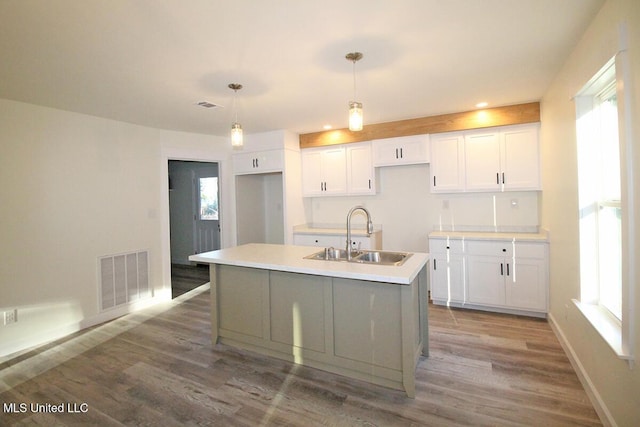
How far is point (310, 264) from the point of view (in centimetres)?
245

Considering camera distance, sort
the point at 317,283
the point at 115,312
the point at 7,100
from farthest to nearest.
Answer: the point at 115,312
the point at 7,100
the point at 317,283

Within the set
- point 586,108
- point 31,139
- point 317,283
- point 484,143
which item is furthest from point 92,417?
point 484,143

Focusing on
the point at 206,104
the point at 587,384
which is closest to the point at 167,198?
the point at 206,104

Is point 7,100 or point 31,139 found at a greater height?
point 7,100

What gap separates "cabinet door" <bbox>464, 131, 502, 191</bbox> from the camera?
3793 millimetres

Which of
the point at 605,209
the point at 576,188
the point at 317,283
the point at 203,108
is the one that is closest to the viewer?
the point at 605,209

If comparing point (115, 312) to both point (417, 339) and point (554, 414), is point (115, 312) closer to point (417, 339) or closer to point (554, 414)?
point (417, 339)

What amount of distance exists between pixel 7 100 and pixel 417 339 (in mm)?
4300

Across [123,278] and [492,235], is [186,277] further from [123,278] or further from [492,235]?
[492,235]

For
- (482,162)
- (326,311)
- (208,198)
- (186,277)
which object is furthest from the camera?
(208,198)

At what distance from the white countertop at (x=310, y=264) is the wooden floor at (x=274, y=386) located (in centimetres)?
82

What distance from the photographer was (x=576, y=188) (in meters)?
2.29

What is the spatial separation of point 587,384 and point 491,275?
1585 mm

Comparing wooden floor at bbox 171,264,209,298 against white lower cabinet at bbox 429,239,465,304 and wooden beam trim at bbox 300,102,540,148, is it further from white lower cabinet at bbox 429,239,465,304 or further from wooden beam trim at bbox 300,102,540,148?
white lower cabinet at bbox 429,239,465,304
